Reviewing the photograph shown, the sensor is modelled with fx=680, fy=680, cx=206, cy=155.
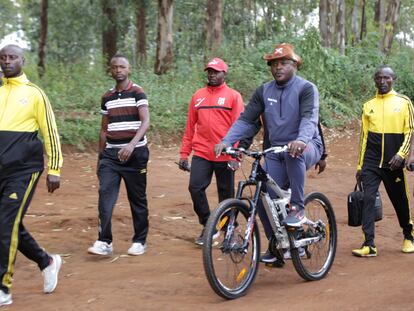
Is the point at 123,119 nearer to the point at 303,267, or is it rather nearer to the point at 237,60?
the point at 303,267

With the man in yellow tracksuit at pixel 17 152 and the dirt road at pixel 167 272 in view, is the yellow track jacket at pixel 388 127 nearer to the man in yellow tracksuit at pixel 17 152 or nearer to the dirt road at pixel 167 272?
the dirt road at pixel 167 272

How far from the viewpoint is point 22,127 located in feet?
18.1

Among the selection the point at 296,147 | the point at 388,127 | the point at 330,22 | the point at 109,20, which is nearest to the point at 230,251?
the point at 296,147

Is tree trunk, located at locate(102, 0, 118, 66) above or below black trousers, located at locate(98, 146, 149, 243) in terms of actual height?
above

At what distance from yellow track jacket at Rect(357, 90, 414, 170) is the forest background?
25.9 ft

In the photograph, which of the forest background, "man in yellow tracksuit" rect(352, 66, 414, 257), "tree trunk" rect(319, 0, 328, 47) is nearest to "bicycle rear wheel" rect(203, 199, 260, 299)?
"man in yellow tracksuit" rect(352, 66, 414, 257)

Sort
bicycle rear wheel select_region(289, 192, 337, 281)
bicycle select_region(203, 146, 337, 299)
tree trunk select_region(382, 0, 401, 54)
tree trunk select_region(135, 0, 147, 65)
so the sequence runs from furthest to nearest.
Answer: tree trunk select_region(382, 0, 401, 54) → tree trunk select_region(135, 0, 147, 65) → bicycle rear wheel select_region(289, 192, 337, 281) → bicycle select_region(203, 146, 337, 299)

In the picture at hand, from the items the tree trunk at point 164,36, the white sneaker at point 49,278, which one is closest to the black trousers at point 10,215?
the white sneaker at point 49,278

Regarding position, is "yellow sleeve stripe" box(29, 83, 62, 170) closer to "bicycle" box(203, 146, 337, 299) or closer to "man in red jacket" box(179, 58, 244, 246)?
"bicycle" box(203, 146, 337, 299)

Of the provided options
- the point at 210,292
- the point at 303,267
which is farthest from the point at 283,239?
the point at 210,292

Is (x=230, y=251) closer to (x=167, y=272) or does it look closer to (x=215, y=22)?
(x=167, y=272)

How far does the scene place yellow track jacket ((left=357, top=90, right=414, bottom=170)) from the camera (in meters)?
7.55

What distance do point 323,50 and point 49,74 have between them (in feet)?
29.5

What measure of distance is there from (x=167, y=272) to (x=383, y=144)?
9.36ft
